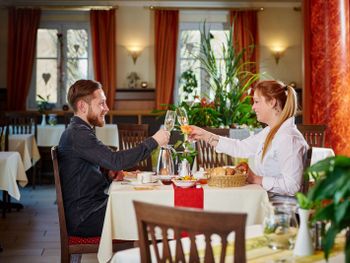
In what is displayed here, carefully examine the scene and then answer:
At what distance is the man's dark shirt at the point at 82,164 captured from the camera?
3.03 meters

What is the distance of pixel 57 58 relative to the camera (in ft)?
37.0

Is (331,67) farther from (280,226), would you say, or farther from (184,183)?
(280,226)

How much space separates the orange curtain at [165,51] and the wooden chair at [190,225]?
9629 mm

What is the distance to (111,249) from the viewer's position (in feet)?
9.28

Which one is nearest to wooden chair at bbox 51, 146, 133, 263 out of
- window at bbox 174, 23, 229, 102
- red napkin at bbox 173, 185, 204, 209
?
red napkin at bbox 173, 185, 204, 209

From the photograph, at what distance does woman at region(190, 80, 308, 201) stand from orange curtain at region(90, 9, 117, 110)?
26.0 feet

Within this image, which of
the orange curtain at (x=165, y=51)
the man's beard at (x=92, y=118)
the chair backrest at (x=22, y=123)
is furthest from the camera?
the orange curtain at (x=165, y=51)

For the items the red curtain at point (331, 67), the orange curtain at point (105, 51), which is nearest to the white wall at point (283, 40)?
the orange curtain at point (105, 51)

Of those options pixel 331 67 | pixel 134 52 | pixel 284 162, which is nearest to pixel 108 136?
pixel 134 52

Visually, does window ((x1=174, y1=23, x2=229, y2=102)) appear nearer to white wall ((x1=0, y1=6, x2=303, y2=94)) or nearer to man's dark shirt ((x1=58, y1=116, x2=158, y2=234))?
white wall ((x1=0, y1=6, x2=303, y2=94))

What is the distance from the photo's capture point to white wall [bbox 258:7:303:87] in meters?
11.5

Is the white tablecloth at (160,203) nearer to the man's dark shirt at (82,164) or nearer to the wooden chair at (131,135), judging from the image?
the man's dark shirt at (82,164)

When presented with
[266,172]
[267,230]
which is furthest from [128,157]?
[267,230]

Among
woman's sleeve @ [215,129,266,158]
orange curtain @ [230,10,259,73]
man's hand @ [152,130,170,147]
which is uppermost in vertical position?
orange curtain @ [230,10,259,73]
